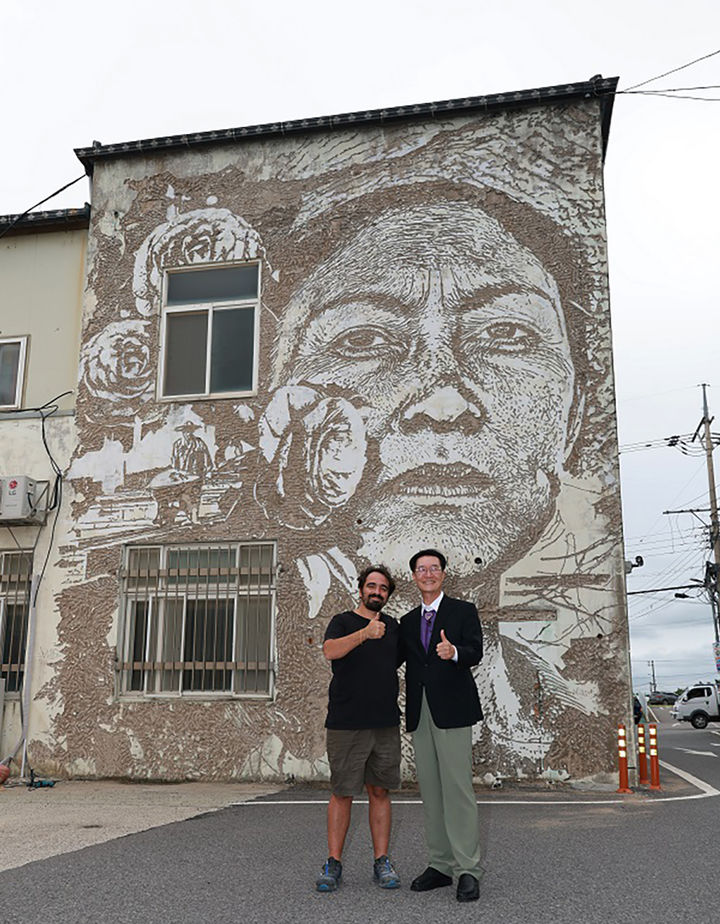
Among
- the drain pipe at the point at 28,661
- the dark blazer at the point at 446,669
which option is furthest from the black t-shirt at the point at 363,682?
the drain pipe at the point at 28,661

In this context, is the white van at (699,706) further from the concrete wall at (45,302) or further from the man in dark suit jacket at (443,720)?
the man in dark suit jacket at (443,720)

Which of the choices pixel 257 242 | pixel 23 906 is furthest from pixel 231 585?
pixel 23 906

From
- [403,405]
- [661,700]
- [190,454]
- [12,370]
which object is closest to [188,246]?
[190,454]

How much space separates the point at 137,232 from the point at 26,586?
470 centimetres

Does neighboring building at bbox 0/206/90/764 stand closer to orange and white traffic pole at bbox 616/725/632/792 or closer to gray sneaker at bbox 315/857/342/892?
orange and white traffic pole at bbox 616/725/632/792

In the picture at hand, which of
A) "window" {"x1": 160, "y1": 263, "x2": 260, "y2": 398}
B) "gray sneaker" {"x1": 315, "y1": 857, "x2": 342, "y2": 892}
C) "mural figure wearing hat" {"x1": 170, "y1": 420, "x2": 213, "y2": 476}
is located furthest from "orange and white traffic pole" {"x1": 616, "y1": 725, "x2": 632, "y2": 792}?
"window" {"x1": 160, "y1": 263, "x2": 260, "y2": 398}

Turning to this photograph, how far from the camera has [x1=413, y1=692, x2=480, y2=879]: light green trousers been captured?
507cm

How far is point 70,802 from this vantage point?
8977mm

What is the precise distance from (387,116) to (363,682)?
8270 millimetres

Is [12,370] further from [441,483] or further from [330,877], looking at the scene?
[330,877]

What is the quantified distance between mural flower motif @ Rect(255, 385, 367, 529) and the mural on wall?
0.09ft

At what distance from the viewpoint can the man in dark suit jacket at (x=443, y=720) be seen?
16.7 ft

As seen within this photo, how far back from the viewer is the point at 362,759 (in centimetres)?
530

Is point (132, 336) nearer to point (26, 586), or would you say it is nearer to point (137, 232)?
point (137, 232)
